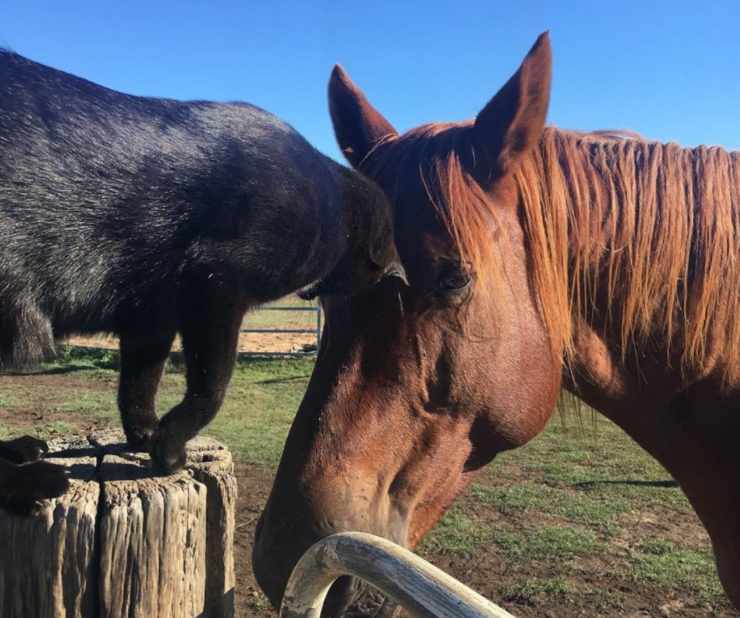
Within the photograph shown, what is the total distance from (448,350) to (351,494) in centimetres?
41

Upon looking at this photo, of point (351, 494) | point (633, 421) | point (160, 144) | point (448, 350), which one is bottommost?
point (351, 494)

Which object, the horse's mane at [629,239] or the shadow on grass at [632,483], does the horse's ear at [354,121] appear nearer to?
the horse's mane at [629,239]

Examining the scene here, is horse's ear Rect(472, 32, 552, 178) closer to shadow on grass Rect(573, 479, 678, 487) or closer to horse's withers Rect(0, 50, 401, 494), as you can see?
horse's withers Rect(0, 50, 401, 494)

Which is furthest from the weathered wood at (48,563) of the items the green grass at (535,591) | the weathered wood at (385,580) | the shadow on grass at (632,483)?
the shadow on grass at (632,483)

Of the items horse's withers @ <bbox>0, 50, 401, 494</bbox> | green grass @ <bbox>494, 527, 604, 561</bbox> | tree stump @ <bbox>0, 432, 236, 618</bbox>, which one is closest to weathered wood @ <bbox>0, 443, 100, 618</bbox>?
tree stump @ <bbox>0, 432, 236, 618</bbox>

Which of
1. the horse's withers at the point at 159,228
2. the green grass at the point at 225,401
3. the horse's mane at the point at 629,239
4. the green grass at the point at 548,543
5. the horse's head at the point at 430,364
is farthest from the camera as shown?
the green grass at the point at 225,401

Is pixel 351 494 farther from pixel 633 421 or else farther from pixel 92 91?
pixel 92 91

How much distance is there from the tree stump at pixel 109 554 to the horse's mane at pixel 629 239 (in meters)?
0.92

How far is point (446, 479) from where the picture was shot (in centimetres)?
170

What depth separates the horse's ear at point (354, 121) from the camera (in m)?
2.06

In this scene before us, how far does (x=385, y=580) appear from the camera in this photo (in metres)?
1.00

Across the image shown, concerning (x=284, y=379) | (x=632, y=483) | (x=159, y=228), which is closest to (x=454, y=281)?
(x=159, y=228)

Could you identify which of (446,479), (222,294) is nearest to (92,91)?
(222,294)

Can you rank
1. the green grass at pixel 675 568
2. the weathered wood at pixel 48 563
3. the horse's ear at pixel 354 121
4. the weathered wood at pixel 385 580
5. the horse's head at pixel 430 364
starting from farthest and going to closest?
the green grass at pixel 675 568
the horse's ear at pixel 354 121
the horse's head at pixel 430 364
the weathered wood at pixel 48 563
the weathered wood at pixel 385 580
